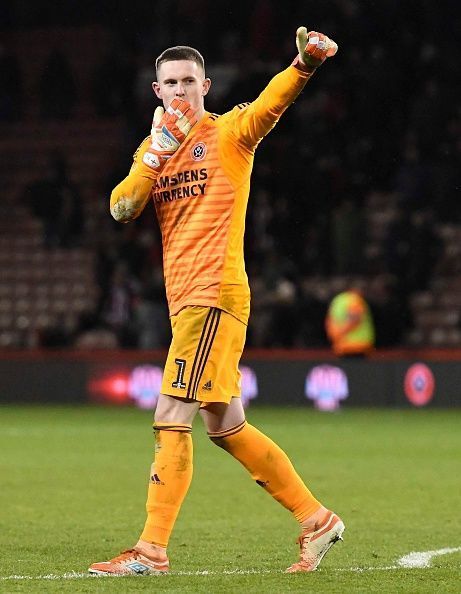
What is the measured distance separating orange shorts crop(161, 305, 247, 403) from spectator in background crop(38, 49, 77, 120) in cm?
1719

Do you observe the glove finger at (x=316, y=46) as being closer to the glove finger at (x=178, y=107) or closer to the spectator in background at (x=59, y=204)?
the glove finger at (x=178, y=107)

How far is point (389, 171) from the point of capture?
62.9 ft

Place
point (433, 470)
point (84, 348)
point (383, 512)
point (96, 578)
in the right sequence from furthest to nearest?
1. point (84, 348)
2. point (433, 470)
3. point (383, 512)
4. point (96, 578)

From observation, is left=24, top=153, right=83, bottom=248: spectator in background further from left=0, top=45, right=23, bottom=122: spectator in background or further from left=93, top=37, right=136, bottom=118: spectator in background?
left=0, top=45, right=23, bottom=122: spectator in background

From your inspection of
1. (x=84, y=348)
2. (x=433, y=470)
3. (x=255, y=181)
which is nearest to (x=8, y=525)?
(x=433, y=470)

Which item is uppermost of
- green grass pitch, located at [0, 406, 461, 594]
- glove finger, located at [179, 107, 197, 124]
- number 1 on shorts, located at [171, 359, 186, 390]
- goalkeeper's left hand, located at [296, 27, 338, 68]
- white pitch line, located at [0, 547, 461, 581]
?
goalkeeper's left hand, located at [296, 27, 338, 68]

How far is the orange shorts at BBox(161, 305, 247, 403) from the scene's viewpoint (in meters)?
5.47

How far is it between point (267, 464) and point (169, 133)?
135 centimetres

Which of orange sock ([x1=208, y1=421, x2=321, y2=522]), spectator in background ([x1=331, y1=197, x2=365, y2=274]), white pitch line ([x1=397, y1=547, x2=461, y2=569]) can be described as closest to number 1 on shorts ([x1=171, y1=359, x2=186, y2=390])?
orange sock ([x1=208, y1=421, x2=321, y2=522])

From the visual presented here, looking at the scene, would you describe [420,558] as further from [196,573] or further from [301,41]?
[301,41]

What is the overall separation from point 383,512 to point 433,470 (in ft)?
8.28

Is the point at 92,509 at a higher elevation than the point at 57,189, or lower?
lower

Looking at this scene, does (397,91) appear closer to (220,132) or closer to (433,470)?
(433,470)

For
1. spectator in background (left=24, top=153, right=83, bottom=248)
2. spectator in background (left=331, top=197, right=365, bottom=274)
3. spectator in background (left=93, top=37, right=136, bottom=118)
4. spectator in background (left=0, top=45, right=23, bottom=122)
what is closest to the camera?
spectator in background (left=331, top=197, right=365, bottom=274)
